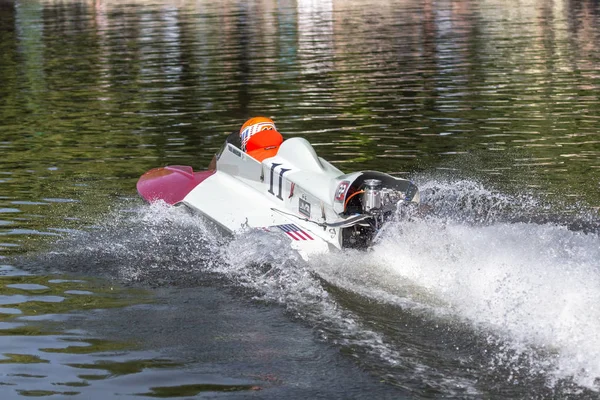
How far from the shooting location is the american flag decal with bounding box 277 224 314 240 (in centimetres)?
1312

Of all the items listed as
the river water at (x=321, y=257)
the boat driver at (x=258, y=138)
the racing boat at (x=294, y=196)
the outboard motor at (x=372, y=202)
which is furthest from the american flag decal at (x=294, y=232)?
the boat driver at (x=258, y=138)

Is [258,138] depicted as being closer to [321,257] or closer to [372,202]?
[321,257]

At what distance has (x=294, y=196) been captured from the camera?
547 inches

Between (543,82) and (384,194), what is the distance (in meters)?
18.8

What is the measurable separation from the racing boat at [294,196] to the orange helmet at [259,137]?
0.18 meters

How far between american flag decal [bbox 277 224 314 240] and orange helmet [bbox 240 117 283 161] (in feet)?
7.12

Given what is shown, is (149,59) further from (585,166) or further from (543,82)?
(585,166)

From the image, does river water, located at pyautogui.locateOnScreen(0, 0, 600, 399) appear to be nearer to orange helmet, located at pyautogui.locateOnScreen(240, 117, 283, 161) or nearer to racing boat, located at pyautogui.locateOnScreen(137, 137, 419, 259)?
racing boat, located at pyautogui.locateOnScreen(137, 137, 419, 259)

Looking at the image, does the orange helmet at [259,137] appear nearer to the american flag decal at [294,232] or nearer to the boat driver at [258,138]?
the boat driver at [258,138]

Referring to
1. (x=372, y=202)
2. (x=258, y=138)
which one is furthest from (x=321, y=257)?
(x=258, y=138)

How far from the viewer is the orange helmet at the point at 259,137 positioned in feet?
51.2

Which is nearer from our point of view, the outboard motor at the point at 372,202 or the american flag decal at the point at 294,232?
the outboard motor at the point at 372,202

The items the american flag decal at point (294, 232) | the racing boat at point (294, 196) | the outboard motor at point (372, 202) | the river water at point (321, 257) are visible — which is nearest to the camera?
the river water at point (321, 257)

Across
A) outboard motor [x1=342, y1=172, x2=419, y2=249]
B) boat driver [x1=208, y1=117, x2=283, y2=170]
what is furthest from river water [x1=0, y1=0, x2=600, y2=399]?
boat driver [x1=208, y1=117, x2=283, y2=170]
